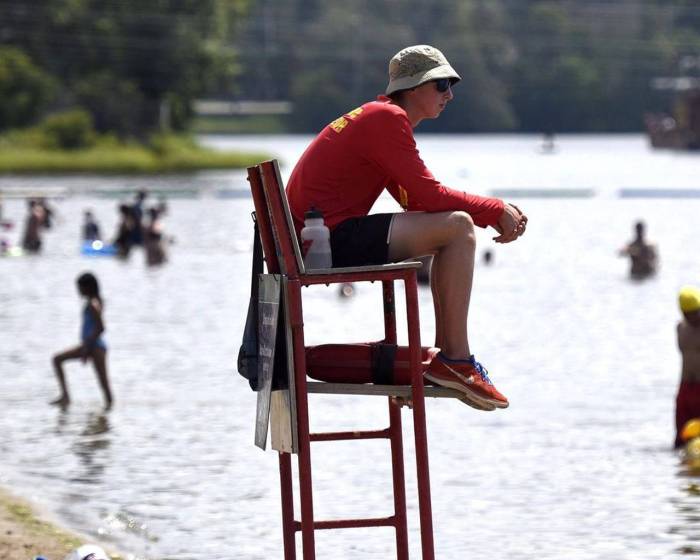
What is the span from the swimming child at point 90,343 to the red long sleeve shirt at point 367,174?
9.97 metres

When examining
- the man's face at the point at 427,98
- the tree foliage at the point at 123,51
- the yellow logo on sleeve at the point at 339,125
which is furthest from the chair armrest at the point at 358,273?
the tree foliage at the point at 123,51

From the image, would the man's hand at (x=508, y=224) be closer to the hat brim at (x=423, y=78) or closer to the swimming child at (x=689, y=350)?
the hat brim at (x=423, y=78)

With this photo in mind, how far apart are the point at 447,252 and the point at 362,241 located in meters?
0.33

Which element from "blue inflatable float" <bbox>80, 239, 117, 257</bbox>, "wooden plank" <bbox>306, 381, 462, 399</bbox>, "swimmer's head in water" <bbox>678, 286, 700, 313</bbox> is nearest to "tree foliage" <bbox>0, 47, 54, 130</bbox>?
"blue inflatable float" <bbox>80, 239, 117, 257</bbox>

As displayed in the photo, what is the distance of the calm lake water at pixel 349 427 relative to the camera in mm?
12094

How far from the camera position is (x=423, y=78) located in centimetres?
712

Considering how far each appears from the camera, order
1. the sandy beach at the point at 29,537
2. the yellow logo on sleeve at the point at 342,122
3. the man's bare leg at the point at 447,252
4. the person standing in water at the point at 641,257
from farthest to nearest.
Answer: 1. the person standing in water at the point at 641,257
2. the sandy beach at the point at 29,537
3. the yellow logo on sleeve at the point at 342,122
4. the man's bare leg at the point at 447,252

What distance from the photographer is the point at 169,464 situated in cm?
1506

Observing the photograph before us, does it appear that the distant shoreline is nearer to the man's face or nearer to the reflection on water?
the reflection on water

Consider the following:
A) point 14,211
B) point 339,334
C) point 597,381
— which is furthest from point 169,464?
point 14,211

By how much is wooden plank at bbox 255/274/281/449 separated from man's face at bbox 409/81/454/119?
0.89 meters

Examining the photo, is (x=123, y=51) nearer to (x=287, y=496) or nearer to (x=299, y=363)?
(x=287, y=496)

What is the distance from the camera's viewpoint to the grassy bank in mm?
99688

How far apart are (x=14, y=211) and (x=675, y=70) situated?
12318cm
